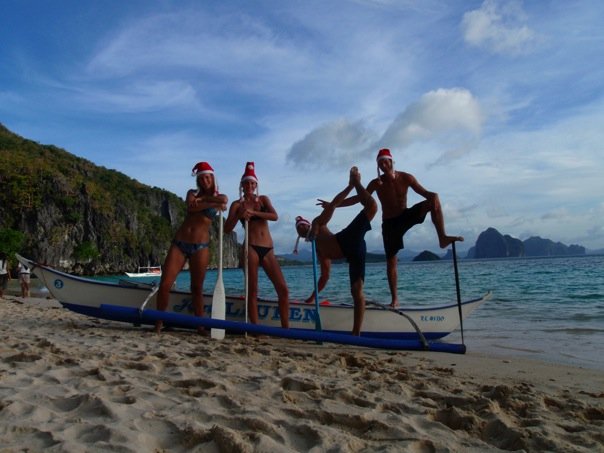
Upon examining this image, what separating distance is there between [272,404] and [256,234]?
3419 millimetres

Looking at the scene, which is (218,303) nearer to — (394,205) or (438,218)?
(394,205)

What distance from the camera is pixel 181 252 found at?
19.3 ft

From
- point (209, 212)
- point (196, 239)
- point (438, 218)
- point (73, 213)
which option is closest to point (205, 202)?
point (209, 212)

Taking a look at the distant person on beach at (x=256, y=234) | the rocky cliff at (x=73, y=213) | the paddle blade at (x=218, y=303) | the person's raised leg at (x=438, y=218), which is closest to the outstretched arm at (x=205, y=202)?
the distant person on beach at (x=256, y=234)

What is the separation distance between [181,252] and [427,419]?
404cm

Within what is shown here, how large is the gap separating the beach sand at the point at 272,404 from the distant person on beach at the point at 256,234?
1.47 meters

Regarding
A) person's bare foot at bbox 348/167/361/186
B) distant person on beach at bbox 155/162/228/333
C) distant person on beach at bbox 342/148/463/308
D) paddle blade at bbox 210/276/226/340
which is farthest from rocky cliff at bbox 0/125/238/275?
person's bare foot at bbox 348/167/361/186

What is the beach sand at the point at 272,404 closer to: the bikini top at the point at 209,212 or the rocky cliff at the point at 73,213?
the bikini top at the point at 209,212

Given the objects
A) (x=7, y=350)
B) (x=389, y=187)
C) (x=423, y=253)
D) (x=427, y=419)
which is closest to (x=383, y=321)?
(x=389, y=187)

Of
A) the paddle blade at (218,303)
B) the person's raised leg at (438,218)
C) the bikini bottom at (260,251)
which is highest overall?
the person's raised leg at (438,218)

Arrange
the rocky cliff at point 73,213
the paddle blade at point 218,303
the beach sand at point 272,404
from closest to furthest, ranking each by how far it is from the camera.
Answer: the beach sand at point 272,404 → the paddle blade at point 218,303 → the rocky cliff at point 73,213

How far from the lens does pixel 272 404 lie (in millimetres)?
2742

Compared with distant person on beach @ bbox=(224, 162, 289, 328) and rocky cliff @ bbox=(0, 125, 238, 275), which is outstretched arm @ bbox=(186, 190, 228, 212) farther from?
rocky cliff @ bbox=(0, 125, 238, 275)

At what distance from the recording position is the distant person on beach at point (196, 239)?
19.1 feet
